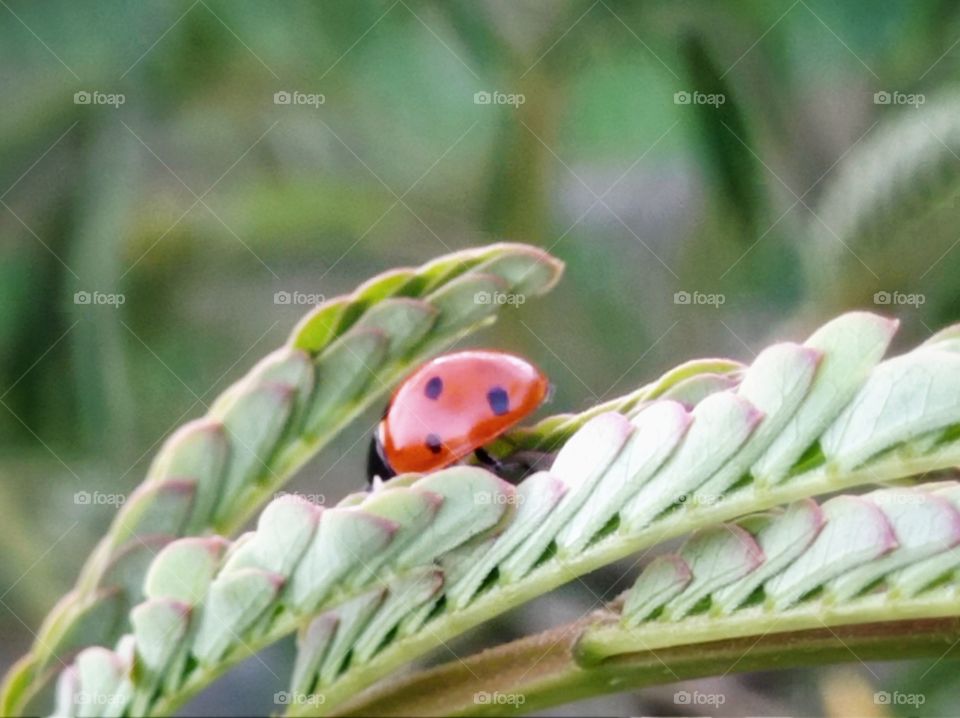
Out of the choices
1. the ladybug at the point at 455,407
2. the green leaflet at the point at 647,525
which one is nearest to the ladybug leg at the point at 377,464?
the ladybug at the point at 455,407

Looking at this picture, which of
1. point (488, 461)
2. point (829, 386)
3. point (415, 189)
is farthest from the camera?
point (415, 189)

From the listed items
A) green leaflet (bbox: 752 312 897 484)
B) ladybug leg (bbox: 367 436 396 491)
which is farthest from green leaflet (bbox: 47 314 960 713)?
ladybug leg (bbox: 367 436 396 491)

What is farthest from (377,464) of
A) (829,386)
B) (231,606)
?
(829,386)

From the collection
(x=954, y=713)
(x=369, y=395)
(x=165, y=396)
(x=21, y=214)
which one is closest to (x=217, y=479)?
(x=369, y=395)

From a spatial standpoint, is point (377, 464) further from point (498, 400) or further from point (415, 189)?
point (415, 189)

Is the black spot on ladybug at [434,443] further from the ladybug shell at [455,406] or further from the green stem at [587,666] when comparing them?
the green stem at [587,666]

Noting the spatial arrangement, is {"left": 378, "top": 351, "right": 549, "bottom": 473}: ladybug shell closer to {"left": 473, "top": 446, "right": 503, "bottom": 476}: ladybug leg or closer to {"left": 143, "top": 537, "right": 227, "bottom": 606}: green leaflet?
{"left": 473, "top": 446, "right": 503, "bottom": 476}: ladybug leg
